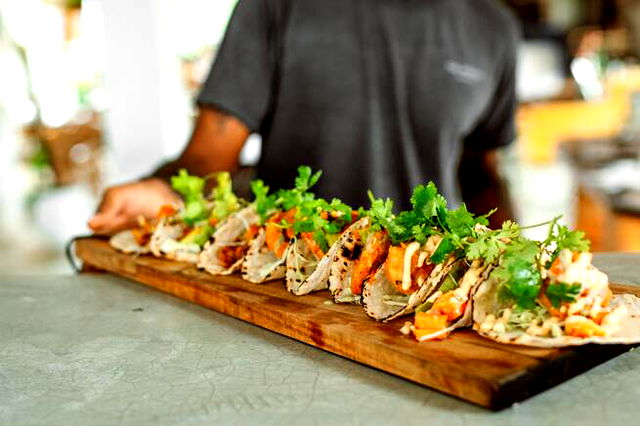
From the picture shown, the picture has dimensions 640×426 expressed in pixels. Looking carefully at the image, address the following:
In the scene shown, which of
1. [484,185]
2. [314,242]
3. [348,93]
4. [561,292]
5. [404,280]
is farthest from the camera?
[484,185]

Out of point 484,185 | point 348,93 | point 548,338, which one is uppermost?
point 348,93

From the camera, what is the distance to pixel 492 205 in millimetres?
2934

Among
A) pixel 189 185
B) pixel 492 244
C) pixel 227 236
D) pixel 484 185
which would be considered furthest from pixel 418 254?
pixel 484 185

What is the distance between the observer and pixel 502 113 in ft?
10.0

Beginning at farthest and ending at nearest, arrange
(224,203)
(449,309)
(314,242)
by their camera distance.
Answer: (224,203)
(314,242)
(449,309)

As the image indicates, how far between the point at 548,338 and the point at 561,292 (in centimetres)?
8

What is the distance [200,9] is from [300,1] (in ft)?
25.2

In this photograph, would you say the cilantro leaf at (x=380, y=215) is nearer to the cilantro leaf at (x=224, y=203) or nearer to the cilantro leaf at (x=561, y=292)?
the cilantro leaf at (x=561, y=292)

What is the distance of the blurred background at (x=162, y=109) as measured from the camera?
4.33 m

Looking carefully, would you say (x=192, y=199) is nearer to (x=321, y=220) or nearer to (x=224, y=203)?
(x=224, y=203)

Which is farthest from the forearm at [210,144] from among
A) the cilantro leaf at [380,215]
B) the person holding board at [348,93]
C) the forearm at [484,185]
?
the cilantro leaf at [380,215]

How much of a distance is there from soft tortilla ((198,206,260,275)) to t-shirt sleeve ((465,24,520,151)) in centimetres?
149

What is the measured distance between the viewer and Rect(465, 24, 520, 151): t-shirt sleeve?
2986mm

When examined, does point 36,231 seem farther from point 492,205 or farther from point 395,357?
point 395,357
